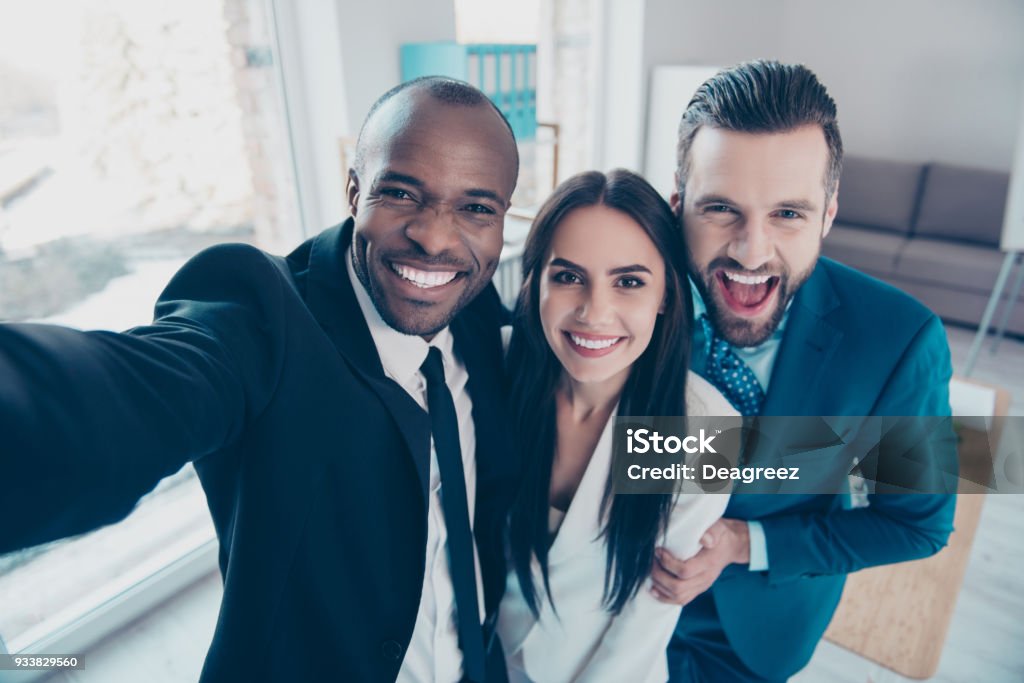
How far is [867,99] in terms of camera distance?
16.1 ft

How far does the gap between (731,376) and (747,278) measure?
0.66ft

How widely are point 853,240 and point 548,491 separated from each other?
157 inches

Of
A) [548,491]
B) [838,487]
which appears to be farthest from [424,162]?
[838,487]

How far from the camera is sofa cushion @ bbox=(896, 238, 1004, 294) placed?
3.86 m

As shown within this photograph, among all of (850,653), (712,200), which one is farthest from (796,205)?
(850,653)

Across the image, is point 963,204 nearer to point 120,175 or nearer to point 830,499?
point 830,499

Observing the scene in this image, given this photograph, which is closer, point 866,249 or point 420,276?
point 420,276

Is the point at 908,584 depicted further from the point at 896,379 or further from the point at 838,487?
the point at 896,379

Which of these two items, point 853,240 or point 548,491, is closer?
point 548,491

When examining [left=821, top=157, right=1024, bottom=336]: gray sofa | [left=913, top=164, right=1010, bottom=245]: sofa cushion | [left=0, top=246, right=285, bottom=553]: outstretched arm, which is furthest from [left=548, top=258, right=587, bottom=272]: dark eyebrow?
[left=913, top=164, right=1010, bottom=245]: sofa cushion

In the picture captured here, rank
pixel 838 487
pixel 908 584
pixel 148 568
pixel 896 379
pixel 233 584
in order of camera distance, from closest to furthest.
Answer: pixel 233 584, pixel 896 379, pixel 838 487, pixel 908 584, pixel 148 568

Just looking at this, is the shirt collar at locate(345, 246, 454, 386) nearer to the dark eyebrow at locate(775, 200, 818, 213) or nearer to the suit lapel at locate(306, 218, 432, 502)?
the suit lapel at locate(306, 218, 432, 502)

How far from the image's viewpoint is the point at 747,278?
3.77 feet

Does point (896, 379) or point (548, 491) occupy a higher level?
point (896, 379)
